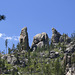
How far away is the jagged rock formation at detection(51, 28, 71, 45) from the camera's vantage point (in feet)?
563

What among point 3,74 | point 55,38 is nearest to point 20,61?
point 3,74

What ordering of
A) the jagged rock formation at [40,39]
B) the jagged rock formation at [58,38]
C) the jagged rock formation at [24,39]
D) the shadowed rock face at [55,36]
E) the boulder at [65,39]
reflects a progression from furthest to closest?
the shadowed rock face at [55,36] < the jagged rock formation at [40,39] < the jagged rock formation at [58,38] < the boulder at [65,39] < the jagged rock formation at [24,39]

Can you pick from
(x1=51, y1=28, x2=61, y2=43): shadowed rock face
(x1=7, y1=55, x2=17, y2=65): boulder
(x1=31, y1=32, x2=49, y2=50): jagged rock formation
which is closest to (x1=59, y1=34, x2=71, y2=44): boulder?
(x1=51, y1=28, x2=61, y2=43): shadowed rock face

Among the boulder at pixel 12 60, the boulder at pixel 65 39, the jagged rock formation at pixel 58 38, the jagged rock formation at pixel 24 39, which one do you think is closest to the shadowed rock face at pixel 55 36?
the jagged rock formation at pixel 58 38

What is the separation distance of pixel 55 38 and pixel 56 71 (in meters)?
105

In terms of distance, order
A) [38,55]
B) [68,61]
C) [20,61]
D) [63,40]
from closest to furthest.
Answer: [68,61]
[20,61]
[38,55]
[63,40]

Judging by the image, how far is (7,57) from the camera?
14238 cm

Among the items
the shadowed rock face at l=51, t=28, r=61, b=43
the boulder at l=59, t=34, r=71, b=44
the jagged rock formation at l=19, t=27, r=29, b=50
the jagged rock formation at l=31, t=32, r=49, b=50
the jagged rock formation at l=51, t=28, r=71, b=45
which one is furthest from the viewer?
the shadowed rock face at l=51, t=28, r=61, b=43

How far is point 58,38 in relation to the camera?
185625 millimetres

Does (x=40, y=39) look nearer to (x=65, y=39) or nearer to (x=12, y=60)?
(x=65, y=39)

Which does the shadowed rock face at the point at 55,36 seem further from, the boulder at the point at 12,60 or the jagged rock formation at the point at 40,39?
the boulder at the point at 12,60

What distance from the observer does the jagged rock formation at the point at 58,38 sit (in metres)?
172

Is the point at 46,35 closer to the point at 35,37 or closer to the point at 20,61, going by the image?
the point at 35,37

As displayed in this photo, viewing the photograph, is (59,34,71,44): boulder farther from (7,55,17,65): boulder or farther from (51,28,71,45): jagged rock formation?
(7,55,17,65): boulder
